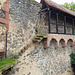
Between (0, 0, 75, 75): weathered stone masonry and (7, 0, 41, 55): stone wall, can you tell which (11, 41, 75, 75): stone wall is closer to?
(0, 0, 75, 75): weathered stone masonry

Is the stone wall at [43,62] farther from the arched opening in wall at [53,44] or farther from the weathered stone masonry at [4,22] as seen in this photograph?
the weathered stone masonry at [4,22]

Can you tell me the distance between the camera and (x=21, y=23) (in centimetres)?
407

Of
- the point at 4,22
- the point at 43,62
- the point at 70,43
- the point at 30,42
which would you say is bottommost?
the point at 43,62

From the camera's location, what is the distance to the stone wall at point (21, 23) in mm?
3682

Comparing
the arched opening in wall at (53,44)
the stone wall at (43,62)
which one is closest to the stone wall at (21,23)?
the stone wall at (43,62)

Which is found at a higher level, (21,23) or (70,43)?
(21,23)

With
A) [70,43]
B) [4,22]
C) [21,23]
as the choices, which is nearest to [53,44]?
[70,43]

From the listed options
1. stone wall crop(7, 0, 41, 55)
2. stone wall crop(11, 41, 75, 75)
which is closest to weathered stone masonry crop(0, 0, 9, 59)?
stone wall crop(7, 0, 41, 55)

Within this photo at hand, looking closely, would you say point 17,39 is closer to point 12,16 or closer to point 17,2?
point 12,16

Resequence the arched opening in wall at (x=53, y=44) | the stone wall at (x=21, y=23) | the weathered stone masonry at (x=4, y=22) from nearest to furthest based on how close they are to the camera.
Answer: the weathered stone masonry at (x=4, y=22)
the stone wall at (x=21, y=23)
the arched opening in wall at (x=53, y=44)

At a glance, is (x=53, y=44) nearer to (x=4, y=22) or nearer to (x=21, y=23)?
(x=21, y=23)

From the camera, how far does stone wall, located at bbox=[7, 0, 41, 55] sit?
145 inches

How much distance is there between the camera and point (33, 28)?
4.67 meters

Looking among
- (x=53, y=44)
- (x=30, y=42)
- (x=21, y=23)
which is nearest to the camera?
(x=21, y=23)
